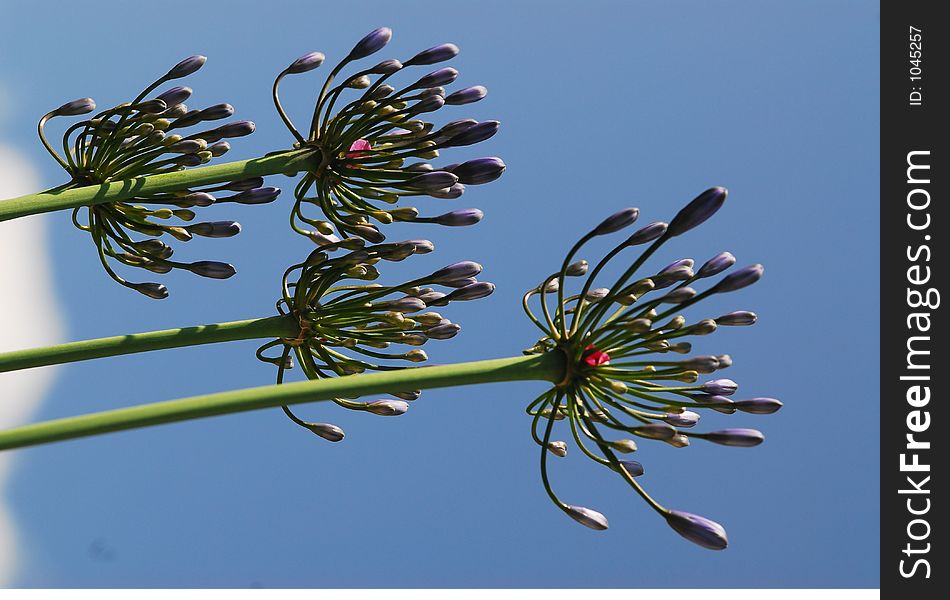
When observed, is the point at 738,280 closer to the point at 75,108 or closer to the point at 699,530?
the point at 699,530

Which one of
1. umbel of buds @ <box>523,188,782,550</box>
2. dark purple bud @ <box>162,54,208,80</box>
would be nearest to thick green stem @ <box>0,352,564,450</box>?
umbel of buds @ <box>523,188,782,550</box>

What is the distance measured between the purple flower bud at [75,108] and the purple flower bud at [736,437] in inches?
110

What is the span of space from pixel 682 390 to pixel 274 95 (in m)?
2.03

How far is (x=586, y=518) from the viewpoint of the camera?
341 cm

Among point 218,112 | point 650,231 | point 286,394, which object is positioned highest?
point 218,112

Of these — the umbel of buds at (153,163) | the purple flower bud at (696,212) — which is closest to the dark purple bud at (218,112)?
the umbel of buds at (153,163)

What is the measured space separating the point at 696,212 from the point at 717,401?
598 mm

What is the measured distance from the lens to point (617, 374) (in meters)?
3.23

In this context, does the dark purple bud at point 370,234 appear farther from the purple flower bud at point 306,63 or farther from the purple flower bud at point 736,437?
the purple flower bud at point 736,437

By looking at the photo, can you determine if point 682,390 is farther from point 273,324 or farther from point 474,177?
point 273,324

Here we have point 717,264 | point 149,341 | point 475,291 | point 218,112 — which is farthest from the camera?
point 218,112

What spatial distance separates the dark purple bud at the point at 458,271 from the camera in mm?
Result: 3816

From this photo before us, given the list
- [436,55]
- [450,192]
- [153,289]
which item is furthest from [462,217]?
[153,289]
